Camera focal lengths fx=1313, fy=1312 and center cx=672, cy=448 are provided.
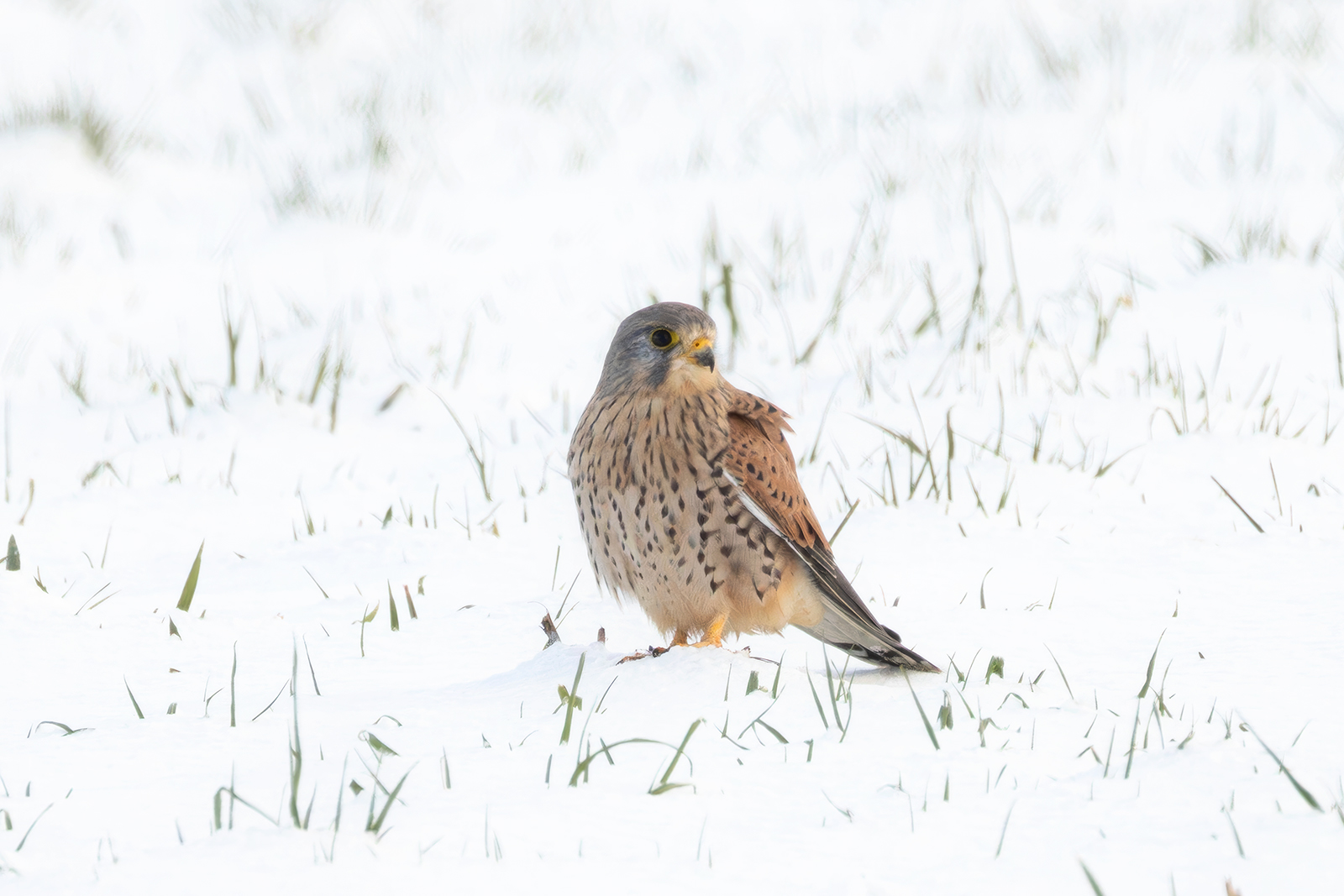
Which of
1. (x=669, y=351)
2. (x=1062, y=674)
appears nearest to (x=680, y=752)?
(x=1062, y=674)

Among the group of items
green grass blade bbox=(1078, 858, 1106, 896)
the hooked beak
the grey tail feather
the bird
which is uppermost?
the hooked beak

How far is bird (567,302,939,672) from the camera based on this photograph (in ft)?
9.59

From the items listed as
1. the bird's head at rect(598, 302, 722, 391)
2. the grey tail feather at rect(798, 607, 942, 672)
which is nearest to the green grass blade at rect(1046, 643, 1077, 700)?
the grey tail feather at rect(798, 607, 942, 672)

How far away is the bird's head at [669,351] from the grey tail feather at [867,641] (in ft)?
2.09

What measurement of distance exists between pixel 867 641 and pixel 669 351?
0.81 m

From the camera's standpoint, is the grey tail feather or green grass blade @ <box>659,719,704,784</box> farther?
the grey tail feather

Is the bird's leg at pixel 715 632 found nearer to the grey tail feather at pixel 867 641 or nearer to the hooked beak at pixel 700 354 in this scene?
the grey tail feather at pixel 867 641

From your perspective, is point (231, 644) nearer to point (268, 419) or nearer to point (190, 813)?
point (190, 813)

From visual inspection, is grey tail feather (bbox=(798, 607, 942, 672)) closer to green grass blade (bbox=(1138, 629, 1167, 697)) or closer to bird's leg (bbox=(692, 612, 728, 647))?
bird's leg (bbox=(692, 612, 728, 647))

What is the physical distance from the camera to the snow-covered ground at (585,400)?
2.08 m

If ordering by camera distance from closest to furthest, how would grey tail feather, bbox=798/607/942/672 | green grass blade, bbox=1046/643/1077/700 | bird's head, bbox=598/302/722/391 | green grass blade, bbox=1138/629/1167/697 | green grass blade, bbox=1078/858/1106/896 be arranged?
green grass blade, bbox=1078/858/1106/896 → green grass blade, bbox=1138/629/1167/697 → green grass blade, bbox=1046/643/1077/700 → grey tail feather, bbox=798/607/942/672 → bird's head, bbox=598/302/722/391

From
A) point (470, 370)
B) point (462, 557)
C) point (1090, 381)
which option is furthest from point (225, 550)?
point (1090, 381)

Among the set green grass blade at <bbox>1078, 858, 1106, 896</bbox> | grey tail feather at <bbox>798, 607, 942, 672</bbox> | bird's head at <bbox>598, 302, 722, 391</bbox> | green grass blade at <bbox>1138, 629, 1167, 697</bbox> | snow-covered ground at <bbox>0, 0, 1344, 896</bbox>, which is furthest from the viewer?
bird's head at <bbox>598, 302, 722, 391</bbox>

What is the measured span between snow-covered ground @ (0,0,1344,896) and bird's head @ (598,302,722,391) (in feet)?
2.11
